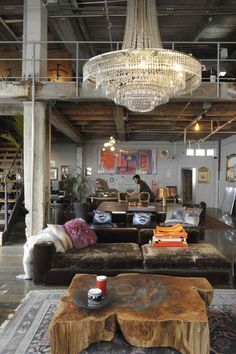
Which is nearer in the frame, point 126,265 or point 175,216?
point 126,265

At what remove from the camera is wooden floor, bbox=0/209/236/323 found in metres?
3.38

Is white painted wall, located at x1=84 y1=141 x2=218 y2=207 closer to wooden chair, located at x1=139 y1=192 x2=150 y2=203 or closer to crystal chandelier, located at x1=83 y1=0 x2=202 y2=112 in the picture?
wooden chair, located at x1=139 y1=192 x2=150 y2=203

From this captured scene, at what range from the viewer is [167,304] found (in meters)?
2.36

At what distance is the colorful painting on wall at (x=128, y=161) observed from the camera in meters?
13.3

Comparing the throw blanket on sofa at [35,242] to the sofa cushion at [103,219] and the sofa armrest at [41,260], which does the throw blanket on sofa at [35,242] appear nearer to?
the sofa armrest at [41,260]

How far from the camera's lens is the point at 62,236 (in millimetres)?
4137

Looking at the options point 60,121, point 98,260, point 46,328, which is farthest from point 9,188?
point 46,328

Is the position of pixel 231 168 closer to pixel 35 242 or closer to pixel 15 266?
pixel 15 266

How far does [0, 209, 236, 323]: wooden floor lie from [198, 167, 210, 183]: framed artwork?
584 centimetres

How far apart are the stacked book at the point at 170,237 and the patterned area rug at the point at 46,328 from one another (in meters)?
0.98

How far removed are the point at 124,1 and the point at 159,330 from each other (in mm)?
6732

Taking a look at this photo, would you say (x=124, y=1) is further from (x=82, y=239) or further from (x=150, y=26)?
(x=82, y=239)

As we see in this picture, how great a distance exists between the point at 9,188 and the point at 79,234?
12.5ft

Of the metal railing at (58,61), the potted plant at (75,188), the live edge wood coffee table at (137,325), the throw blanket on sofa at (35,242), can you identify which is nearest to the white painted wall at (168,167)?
the potted plant at (75,188)
